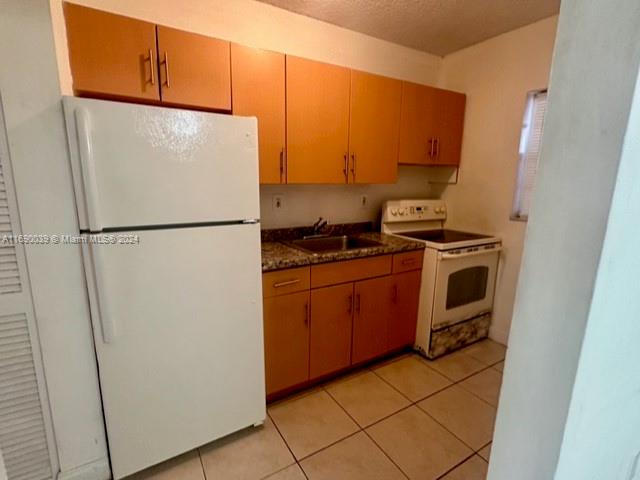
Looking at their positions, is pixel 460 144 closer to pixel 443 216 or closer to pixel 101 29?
pixel 443 216

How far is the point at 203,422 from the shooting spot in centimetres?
155

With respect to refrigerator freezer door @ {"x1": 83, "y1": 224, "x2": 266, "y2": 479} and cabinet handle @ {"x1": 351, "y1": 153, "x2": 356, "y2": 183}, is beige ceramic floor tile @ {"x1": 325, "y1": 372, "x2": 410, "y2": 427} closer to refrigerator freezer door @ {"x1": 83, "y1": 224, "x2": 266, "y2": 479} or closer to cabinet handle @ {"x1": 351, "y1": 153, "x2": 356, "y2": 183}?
refrigerator freezer door @ {"x1": 83, "y1": 224, "x2": 266, "y2": 479}

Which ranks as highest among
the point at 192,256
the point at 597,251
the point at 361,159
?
the point at 361,159

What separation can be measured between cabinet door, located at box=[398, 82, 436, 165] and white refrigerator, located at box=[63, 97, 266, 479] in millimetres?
1388

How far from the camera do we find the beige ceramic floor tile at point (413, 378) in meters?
2.06

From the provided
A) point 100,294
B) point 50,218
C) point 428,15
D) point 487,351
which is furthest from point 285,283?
point 428,15

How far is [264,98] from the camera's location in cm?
180

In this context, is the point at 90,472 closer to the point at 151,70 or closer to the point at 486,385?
the point at 151,70

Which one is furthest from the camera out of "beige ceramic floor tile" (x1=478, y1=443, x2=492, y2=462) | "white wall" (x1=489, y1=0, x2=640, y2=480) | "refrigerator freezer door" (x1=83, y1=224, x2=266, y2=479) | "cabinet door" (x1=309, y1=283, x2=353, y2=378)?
"cabinet door" (x1=309, y1=283, x2=353, y2=378)

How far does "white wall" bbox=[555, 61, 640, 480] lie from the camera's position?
46 cm

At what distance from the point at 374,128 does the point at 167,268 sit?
167cm

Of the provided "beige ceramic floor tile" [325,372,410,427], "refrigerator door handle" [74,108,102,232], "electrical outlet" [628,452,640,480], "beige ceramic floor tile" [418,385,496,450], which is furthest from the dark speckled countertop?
"electrical outlet" [628,452,640,480]

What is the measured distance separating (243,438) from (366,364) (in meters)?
1.02

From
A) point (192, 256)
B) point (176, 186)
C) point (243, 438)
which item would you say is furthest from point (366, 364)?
point (176, 186)
